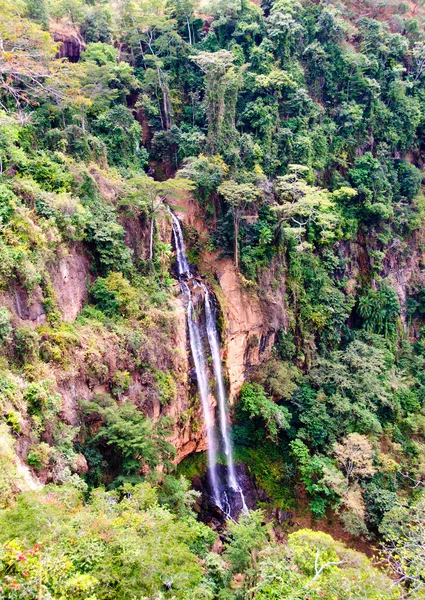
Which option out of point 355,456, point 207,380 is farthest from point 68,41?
point 355,456

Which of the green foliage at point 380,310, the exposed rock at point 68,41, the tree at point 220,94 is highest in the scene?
the exposed rock at point 68,41

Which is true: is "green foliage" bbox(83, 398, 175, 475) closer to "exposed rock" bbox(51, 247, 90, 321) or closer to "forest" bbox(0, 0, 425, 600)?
"forest" bbox(0, 0, 425, 600)

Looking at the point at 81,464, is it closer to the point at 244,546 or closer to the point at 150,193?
the point at 244,546

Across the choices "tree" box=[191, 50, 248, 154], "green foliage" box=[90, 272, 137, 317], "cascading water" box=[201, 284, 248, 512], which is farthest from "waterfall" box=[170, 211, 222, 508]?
"tree" box=[191, 50, 248, 154]

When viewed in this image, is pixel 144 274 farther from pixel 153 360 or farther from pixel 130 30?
pixel 130 30

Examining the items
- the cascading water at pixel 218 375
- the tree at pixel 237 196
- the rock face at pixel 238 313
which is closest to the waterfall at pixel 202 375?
the cascading water at pixel 218 375

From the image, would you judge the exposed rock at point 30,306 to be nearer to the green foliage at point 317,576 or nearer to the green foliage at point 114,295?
the green foliage at point 114,295
